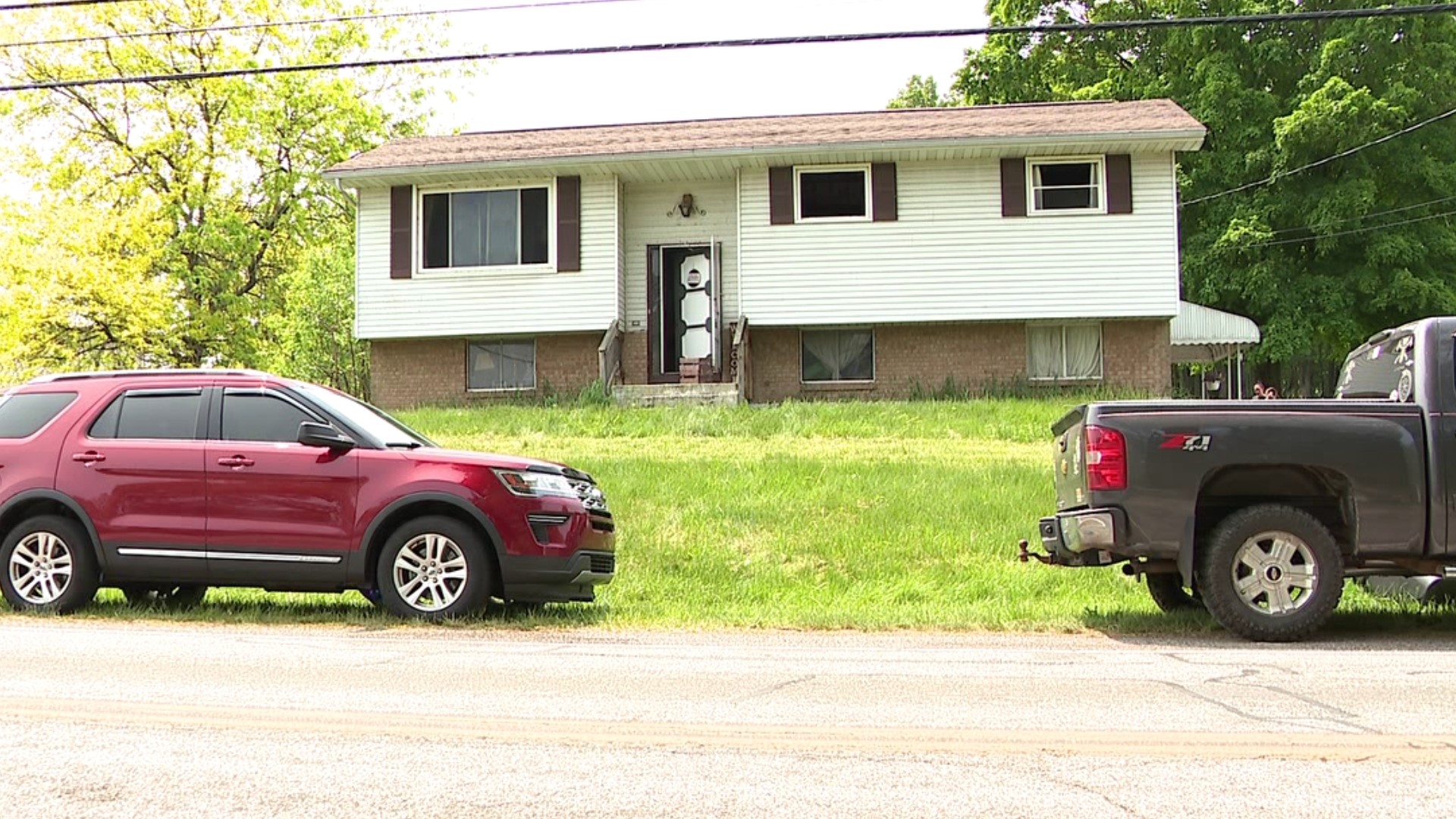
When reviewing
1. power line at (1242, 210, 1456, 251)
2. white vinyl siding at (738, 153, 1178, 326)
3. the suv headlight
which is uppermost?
power line at (1242, 210, 1456, 251)

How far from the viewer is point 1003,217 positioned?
24.7 m

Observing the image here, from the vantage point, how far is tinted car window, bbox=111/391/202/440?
10312 mm

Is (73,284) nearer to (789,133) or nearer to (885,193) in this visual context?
(789,133)

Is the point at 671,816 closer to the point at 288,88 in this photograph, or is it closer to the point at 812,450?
the point at 812,450

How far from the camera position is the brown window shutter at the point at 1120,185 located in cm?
2442

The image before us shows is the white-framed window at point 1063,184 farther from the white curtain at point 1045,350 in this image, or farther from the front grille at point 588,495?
the front grille at point 588,495

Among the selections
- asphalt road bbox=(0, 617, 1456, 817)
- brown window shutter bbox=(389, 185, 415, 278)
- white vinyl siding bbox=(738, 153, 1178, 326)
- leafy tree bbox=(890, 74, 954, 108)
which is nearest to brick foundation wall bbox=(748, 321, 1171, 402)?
white vinyl siding bbox=(738, 153, 1178, 326)

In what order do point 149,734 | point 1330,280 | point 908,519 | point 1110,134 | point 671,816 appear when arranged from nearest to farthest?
point 671,816, point 149,734, point 908,519, point 1110,134, point 1330,280

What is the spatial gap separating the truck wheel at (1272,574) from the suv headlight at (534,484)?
4.56 meters

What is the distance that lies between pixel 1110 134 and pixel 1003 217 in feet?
7.68

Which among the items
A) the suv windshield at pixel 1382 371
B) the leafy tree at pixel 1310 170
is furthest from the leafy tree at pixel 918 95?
the suv windshield at pixel 1382 371

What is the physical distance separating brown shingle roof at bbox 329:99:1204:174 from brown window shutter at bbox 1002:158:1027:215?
775mm

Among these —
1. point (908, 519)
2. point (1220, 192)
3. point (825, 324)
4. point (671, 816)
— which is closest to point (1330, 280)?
point (1220, 192)

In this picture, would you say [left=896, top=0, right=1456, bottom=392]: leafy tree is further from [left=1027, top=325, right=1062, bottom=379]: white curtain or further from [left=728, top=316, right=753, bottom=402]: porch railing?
[left=728, top=316, right=753, bottom=402]: porch railing
